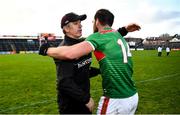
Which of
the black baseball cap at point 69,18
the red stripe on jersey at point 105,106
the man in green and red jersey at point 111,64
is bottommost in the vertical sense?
the red stripe on jersey at point 105,106

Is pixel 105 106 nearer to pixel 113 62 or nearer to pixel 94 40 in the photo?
pixel 113 62

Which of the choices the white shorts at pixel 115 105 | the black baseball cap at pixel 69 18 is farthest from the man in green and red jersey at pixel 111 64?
the black baseball cap at pixel 69 18

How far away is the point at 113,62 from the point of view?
3633mm

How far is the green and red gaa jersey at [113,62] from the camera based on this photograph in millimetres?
3600

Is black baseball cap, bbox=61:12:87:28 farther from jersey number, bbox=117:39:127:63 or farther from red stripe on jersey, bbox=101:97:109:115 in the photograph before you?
red stripe on jersey, bbox=101:97:109:115

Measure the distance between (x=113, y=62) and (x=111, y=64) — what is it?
35 millimetres

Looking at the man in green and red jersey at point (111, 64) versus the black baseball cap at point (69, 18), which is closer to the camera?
the man in green and red jersey at point (111, 64)

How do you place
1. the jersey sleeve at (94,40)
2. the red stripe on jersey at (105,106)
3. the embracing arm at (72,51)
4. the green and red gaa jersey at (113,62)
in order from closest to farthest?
1. the embracing arm at (72,51)
2. the jersey sleeve at (94,40)
3. the green and red gaa jersey at (113,62)
4. the red stripe on jersey at (105,106)

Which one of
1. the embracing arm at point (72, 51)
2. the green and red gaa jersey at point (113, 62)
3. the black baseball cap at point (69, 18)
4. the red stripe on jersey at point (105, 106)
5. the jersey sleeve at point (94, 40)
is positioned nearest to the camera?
the embracing arm at point (72, 51)

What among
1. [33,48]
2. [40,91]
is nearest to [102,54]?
[40,91]

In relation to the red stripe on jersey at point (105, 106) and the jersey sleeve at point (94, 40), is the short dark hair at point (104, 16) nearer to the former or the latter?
the jersey sleeve at point (94, 40)

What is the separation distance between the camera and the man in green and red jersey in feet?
11.8

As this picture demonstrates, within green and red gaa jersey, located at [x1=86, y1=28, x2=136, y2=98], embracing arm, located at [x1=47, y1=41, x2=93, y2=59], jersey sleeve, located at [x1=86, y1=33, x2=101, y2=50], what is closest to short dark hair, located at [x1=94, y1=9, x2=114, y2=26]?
green and red gaa jersey, located at [x1=86, y1=28, x2=136, y2=98]

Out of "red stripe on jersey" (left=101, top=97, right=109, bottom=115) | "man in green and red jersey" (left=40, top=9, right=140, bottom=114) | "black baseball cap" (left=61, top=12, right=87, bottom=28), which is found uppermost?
"black baseball cap" (left=61, top=12, right=87, bottom=28)
